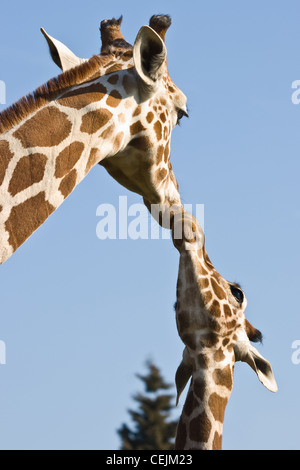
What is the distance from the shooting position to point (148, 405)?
96.8ft

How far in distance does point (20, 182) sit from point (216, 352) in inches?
92.0

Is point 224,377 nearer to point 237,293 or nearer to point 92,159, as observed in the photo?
point 237,293

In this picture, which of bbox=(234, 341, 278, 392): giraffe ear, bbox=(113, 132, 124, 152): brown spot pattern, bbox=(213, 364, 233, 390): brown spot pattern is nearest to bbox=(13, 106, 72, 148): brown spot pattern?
bbox=(113, 132, 124, 152): brown spot pattern

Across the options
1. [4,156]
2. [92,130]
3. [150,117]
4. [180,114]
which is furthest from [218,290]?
[4,156]

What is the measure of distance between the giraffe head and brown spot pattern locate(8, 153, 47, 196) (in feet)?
1.55

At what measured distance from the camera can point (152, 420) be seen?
28828 mm

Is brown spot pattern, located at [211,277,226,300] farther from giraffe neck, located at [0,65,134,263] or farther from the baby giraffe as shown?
giraffe neck, located at [0,65,134,263]

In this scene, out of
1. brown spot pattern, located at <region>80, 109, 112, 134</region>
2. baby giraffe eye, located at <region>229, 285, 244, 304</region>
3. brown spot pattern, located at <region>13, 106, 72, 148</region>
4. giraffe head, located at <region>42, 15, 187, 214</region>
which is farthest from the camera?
baby giraffe eye, located at <region>229, 285, 244, 304</region>

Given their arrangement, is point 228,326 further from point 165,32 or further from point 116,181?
point 165,32

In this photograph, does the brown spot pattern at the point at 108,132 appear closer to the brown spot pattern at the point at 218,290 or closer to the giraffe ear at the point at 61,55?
the giraffe ear at the point at 61,55

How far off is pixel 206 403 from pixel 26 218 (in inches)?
89.4

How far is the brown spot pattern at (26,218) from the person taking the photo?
4.73 meters

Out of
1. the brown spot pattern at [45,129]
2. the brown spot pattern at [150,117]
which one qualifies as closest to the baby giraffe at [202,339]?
the brown spot pattern at [150,117]

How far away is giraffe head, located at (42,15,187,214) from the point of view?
210 inches
